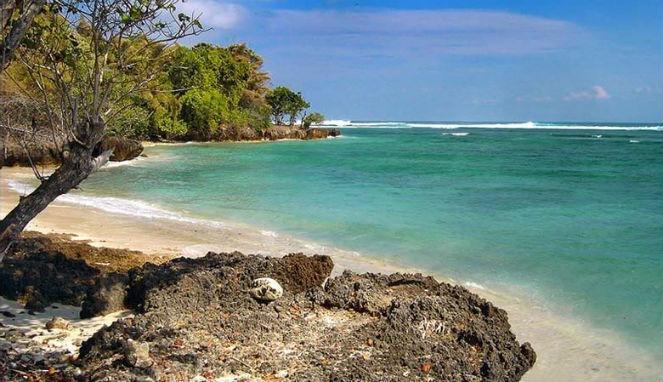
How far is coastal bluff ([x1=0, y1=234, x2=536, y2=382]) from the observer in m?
4.36

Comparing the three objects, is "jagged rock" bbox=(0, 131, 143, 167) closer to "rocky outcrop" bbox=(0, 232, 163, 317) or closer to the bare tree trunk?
"rocky outcrop" bbox=(0, 232, 163, 317)

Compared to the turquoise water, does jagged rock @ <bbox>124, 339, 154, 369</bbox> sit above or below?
above

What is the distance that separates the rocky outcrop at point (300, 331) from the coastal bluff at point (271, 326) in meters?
0.01

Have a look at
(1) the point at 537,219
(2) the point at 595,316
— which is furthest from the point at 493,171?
(2) the point at 595,316

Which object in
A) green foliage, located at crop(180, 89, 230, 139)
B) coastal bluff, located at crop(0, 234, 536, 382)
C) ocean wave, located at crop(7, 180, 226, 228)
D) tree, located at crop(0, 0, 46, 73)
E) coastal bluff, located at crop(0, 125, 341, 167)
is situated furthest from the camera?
green foliage, located at crop(180, 89, 230, 139)

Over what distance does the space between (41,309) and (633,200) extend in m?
16.8

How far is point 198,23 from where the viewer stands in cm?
422

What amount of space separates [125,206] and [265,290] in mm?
9580

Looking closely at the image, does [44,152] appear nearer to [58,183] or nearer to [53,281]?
[53,281]

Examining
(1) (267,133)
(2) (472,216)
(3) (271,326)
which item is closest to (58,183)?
(3) (271,326)

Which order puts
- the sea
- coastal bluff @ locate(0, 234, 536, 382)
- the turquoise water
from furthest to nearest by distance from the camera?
the turquoise water < the sea < coastal bluff @ locate(0, 234, 536, 382)

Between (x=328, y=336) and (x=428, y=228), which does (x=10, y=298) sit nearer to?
(x=328, y=336)

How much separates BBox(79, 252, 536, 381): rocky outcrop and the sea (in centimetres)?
236

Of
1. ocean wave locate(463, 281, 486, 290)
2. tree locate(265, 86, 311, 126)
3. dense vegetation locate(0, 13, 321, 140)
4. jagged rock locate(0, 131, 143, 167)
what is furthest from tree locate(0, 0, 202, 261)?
tree locate(265, 86, 311, 126)
